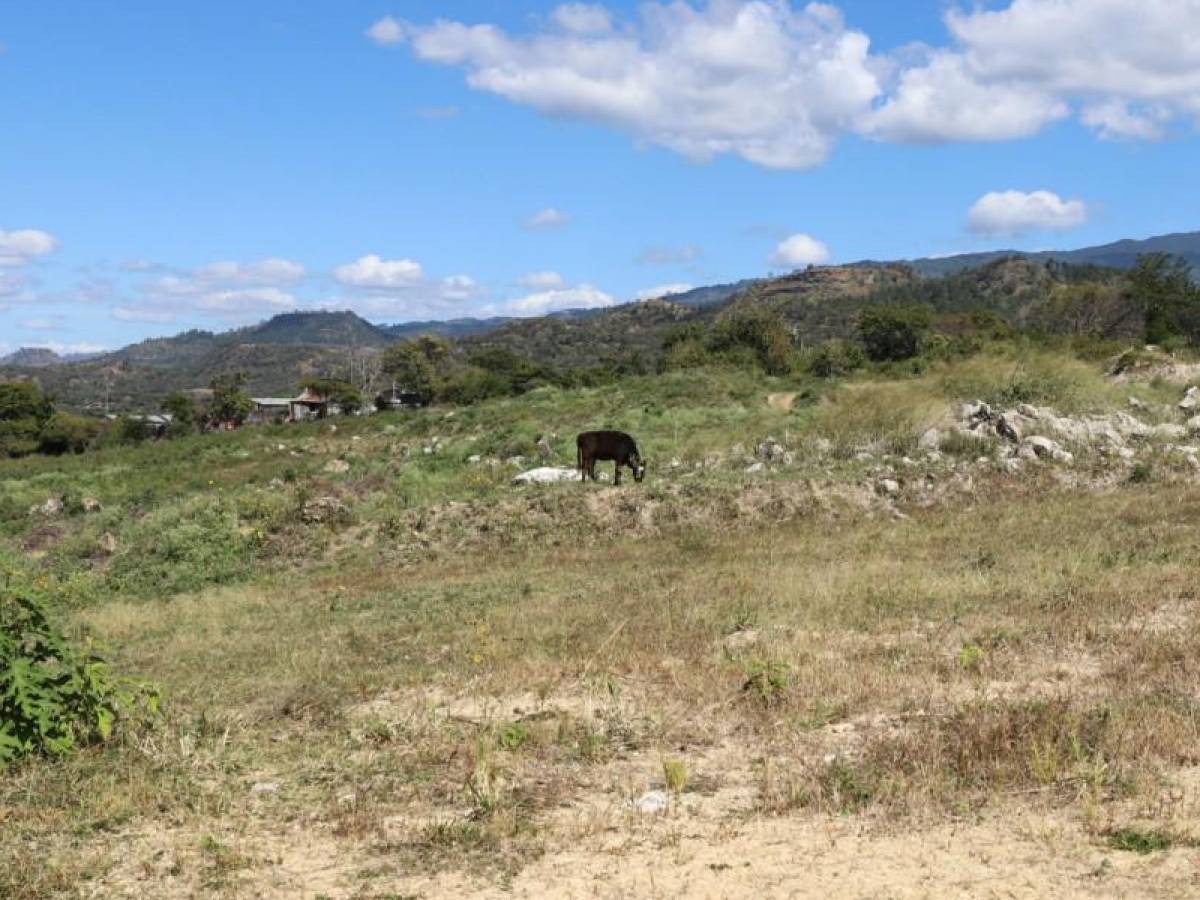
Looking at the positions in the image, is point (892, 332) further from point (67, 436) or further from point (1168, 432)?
point (67, 436)

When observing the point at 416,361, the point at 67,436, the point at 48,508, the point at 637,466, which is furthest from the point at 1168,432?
the point at 416,361

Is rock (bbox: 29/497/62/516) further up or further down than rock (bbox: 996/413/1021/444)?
further down

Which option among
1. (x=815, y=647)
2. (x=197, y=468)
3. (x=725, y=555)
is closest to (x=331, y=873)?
(x=815, y=647)

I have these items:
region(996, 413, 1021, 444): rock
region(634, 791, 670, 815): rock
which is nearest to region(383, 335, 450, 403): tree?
region(996, 413, 1021, 444): rock

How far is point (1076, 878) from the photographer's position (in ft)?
15.0

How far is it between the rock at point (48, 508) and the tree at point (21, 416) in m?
42.5

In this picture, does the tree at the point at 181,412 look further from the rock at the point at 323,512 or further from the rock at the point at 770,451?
the rock at the point at 770,451

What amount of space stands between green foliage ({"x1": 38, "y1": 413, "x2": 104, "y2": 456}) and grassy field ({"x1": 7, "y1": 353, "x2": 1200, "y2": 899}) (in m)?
53.3

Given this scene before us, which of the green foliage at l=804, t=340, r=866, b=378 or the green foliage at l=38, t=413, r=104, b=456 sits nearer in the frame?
the green foliage at l=804, t=340, r=866, b=378

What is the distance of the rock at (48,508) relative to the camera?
1004 inches

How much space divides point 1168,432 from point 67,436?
220 ft

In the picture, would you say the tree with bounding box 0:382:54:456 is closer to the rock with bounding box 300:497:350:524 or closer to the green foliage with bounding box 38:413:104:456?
the green foliage with bounding box 38:413:104:456

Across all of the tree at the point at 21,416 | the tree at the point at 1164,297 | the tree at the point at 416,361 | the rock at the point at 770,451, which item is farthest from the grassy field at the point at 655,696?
the tree at the point at 416,361

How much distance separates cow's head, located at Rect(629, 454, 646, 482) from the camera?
20984 mm
